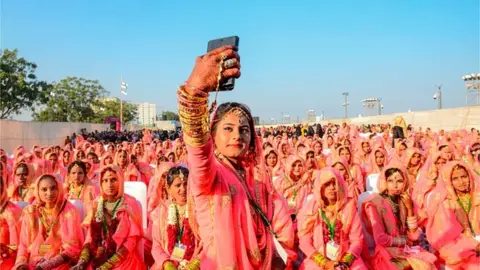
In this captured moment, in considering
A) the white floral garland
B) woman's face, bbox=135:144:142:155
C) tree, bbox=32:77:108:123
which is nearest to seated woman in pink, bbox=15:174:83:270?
the white floral garland

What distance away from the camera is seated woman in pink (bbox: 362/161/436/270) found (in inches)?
152

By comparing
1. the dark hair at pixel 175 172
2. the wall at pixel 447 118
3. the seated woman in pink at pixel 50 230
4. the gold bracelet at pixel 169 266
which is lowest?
the gold bracelet at pixel 169 266

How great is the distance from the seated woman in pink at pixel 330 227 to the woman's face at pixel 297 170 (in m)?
1.85

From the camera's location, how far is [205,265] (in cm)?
181

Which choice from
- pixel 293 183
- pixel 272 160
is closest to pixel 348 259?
pixel 293 183

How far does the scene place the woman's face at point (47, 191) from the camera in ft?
12.9

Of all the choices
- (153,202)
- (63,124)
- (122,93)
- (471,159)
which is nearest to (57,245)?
(153,202)

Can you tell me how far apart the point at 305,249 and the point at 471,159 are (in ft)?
14.8

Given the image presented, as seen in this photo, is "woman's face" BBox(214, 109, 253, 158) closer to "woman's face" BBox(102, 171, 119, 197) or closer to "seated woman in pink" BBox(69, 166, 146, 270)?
"seated woman in pink" BBox(69, 166, 146, 270)

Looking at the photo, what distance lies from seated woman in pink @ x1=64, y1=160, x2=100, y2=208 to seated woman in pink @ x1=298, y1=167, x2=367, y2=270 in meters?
2.80

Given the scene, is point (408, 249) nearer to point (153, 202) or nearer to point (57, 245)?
point (153, 202)

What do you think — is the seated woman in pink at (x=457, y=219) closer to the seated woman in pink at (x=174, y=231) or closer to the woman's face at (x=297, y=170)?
the woman's face at (x=297, y=170)

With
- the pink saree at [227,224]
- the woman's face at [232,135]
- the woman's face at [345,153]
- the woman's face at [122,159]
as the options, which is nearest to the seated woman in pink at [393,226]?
the pink saree at [227,224]

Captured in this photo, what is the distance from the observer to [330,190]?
12.8 ft
